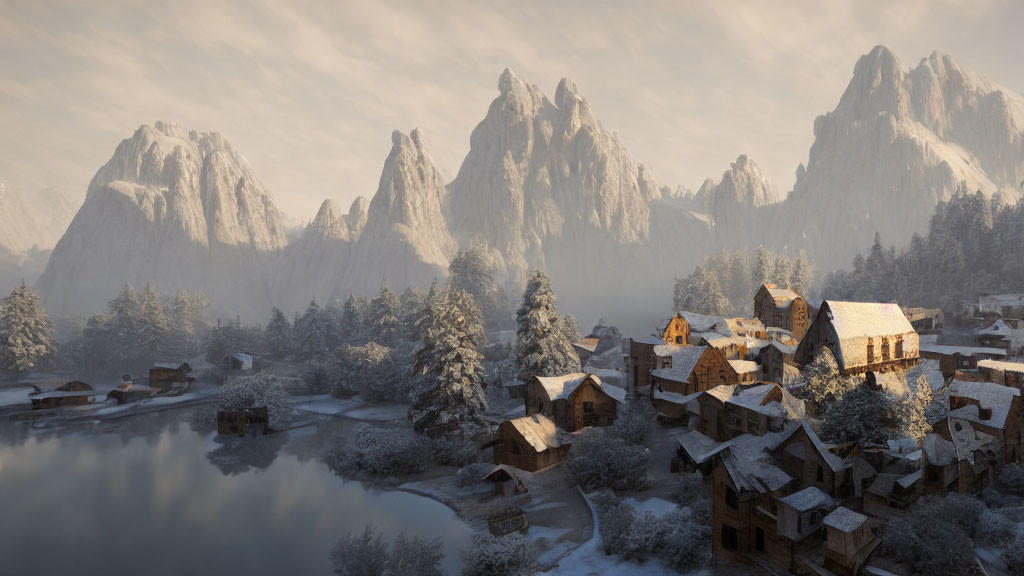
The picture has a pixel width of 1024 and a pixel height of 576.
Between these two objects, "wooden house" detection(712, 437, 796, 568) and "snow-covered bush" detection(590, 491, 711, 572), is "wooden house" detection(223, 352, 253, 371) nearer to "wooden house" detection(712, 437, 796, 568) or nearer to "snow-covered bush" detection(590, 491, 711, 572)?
"snow-covered bush" detection(590, 491, 711, 572)

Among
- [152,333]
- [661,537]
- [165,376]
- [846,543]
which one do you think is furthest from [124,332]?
[846,543]

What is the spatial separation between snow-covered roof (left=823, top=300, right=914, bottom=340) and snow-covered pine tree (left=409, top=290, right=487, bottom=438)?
94.2 feet

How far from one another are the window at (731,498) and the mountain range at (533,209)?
128871mm

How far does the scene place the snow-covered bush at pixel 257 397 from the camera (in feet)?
170

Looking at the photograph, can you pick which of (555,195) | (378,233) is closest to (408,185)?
(378,233)

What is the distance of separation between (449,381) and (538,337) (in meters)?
11.2

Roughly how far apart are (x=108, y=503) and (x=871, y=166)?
200118 mm

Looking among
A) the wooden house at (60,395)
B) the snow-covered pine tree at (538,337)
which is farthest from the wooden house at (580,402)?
the wooden house at (60,395)

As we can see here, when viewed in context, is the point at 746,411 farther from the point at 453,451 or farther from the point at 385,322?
the point at 385,322

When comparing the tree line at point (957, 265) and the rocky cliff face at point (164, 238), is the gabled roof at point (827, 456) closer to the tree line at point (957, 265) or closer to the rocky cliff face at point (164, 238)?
the tree line at point (957, 265)

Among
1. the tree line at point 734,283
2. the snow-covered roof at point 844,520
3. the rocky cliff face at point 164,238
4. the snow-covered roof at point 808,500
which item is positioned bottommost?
the snow-covered roof at point 844,520

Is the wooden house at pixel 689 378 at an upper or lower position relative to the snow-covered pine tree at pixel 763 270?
lower

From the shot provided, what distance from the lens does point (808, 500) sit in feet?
69.9

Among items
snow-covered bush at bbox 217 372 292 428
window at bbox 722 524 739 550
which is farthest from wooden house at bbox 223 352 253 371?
window at bbox 722 524 739 550
